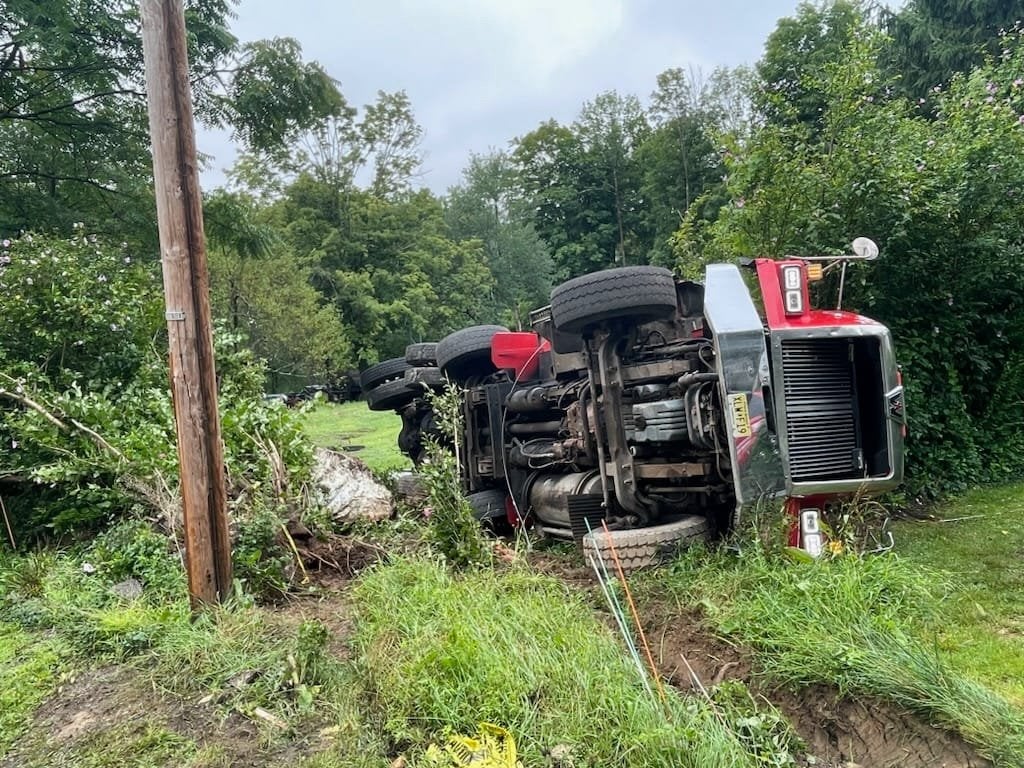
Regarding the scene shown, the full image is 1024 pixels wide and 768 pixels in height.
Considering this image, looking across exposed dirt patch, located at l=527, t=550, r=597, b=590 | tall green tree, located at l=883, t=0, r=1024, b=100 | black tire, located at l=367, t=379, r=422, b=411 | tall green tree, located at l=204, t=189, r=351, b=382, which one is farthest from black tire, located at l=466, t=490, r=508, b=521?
tall green tree, located at l=204, t=189, r=351, b=382

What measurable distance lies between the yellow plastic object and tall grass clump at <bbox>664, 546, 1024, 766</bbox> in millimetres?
1069

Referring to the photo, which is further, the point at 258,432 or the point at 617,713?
the point at 258,432

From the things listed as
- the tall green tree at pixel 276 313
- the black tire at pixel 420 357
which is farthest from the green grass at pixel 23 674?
the tall green tree at pixel 276 313

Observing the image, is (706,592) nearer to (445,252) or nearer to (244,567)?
(244,567)

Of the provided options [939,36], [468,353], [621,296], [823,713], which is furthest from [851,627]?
[939,36]

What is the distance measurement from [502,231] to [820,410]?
38.9 meters

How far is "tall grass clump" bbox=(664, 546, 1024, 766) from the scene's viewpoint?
2.16 meters

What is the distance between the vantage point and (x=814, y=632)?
2.73 m

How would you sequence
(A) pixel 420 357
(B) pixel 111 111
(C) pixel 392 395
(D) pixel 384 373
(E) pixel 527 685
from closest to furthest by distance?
1. (E) pixel 527 685
2. (A) pixel 420 357
3. (C) pixel 392 395
4. (D) pixel 384 373
5. (B) pixel 111 111

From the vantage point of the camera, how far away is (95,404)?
18.2 feet

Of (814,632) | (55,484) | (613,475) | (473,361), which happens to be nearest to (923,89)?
(473,361)

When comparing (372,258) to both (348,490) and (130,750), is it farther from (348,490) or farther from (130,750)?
(130,750)

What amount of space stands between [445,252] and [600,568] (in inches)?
1261

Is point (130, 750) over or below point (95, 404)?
below
